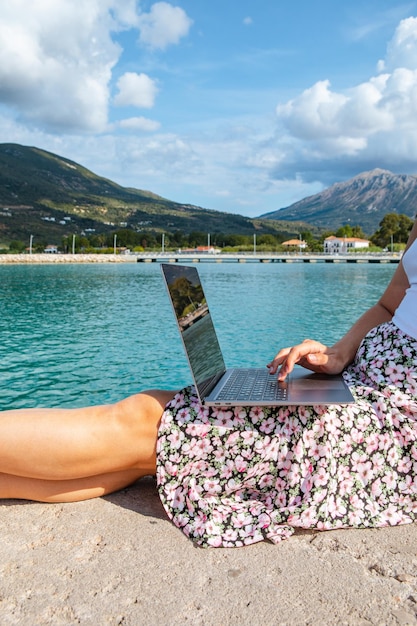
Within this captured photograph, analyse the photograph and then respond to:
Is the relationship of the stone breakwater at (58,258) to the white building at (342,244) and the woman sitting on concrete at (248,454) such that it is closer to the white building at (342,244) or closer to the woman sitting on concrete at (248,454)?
the white building at (342,244)

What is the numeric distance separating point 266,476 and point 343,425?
27 centimetres

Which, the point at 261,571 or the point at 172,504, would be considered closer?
the point at 261,571

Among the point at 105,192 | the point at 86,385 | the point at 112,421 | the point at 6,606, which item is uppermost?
the point at 105,192

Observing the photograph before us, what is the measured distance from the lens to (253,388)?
1.84 meters

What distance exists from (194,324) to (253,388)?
0.27 m

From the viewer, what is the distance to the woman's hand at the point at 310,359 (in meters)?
1.82

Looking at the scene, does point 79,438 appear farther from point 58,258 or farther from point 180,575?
point 58,258

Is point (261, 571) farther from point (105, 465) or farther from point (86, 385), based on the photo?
point (86, 385)

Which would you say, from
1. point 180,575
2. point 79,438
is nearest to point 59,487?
point 79,438

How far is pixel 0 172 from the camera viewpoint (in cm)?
13650

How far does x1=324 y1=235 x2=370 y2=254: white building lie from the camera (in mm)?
93062

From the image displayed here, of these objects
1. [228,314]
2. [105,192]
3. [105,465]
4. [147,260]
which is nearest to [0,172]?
[105,192]

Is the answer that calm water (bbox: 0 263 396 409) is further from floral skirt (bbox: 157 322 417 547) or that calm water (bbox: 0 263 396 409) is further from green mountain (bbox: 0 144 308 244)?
green mountain (bbox: 0 144 308 244)

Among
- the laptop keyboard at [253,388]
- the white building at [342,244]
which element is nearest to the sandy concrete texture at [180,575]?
the laptop keyboard at [253,388]
